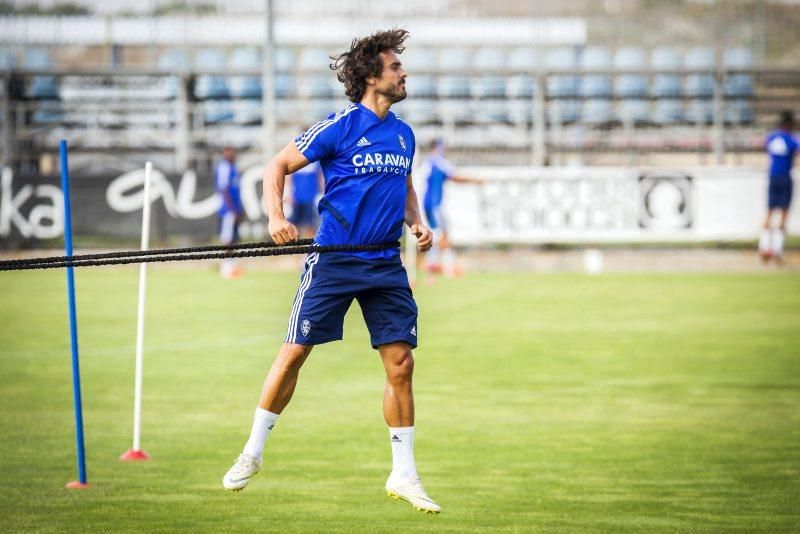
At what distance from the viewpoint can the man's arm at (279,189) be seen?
654cm

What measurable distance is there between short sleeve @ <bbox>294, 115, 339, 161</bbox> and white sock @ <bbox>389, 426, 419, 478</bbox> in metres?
1.55

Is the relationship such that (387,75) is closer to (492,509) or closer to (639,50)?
(492,509)

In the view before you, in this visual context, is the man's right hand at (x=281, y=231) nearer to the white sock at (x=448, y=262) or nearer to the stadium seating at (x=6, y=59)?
the white sock at (x=448, y=262)

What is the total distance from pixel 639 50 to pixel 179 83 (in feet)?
41.5

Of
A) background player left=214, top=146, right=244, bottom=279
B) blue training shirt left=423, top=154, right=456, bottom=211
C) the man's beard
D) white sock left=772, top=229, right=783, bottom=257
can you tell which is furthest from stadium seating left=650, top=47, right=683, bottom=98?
the man's beard

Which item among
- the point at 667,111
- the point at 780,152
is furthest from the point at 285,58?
the point at 780,152

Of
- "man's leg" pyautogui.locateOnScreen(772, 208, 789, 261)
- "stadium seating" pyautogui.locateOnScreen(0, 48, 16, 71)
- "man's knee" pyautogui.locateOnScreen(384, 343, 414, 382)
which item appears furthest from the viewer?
"stadium seating" pyautogui.locateOnScreen(0, 48, 16, 71)

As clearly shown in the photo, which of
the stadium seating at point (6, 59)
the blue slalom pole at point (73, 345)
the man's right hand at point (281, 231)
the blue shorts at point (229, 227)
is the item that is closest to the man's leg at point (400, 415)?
the man's right hand at point (281, 231)

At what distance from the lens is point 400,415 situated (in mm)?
7109

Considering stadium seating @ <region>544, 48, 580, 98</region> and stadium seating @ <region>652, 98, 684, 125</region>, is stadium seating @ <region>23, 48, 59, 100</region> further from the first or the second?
stadium seating @ <region>652, 98, 684, 125</region>

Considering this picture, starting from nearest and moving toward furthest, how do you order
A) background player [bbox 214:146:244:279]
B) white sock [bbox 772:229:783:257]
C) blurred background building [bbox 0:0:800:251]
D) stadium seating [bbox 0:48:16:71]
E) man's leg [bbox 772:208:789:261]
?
background player [bbox 214:146:244:279] < man's leg [bbox 772:208:789:261] < white sock [bbox 772:229:783:257] < blurred background building [bbox 0:0:800:251] < stadium seating [bbox 0:48:16:71]

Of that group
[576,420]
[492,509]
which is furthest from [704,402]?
[492,509]

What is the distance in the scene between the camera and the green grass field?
7316 mm

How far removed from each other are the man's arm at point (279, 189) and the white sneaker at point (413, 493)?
1.44m
